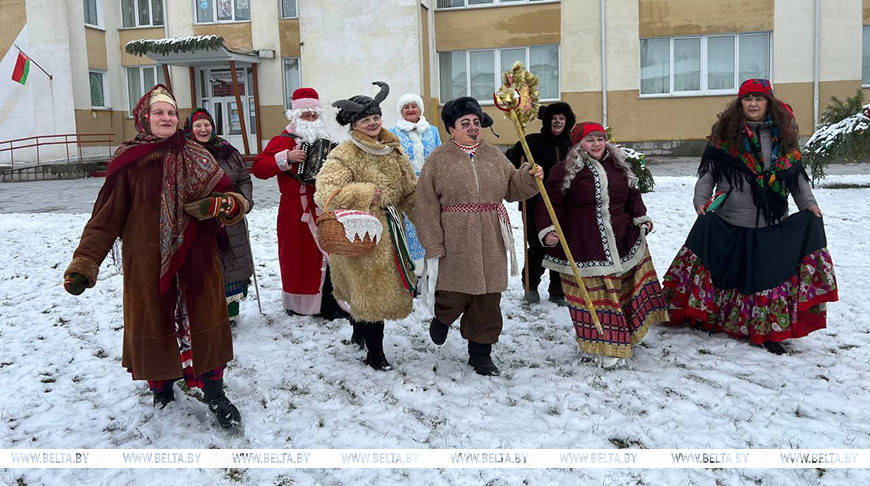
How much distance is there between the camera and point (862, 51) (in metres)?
16.6

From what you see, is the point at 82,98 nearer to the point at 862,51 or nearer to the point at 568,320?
the point at 568,320

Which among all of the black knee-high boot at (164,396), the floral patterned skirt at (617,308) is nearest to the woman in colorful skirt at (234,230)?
the black knee-high boot at (164,396)

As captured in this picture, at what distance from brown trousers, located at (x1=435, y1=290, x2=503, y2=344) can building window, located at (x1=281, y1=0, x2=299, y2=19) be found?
1654 centimetres

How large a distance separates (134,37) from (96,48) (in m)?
1.17

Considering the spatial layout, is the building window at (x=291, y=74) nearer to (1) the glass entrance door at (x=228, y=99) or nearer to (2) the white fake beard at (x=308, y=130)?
(1) the glass entrance door at (x=228, y=99)

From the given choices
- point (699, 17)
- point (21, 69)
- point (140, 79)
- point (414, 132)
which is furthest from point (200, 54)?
point (414, 132)

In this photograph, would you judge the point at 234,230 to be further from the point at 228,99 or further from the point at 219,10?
the point at 219,10

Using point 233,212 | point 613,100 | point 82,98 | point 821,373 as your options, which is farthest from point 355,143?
point 82,98

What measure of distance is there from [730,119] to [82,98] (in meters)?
20.5

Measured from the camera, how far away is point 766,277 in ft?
15.5

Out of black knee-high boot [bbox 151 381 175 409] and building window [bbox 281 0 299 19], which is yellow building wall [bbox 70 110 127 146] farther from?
black knee-high boot [bbox 151 381 175 409]

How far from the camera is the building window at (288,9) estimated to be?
62.4 feet

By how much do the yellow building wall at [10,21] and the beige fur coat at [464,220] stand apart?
2048cm

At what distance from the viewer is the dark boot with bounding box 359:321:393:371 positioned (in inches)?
181
